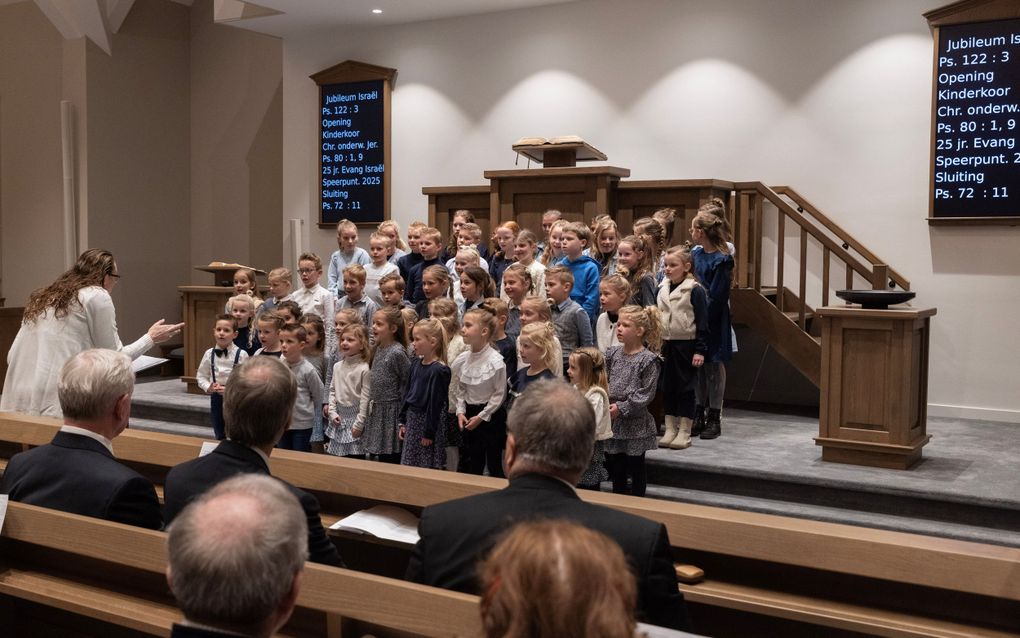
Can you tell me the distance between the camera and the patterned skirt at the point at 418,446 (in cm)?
479

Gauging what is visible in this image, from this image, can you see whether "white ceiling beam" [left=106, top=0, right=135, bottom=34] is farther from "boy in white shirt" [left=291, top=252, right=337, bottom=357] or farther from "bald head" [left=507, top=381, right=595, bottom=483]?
"bald head" [left=507, top=381, right=595, bottom=483]

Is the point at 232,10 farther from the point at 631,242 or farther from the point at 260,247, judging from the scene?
the point at 631,242

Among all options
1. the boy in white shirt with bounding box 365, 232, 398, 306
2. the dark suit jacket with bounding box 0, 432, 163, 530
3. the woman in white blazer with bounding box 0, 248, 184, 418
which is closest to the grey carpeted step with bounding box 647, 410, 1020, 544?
the boy in white shirt with bounding box 365, 232, 398, 306

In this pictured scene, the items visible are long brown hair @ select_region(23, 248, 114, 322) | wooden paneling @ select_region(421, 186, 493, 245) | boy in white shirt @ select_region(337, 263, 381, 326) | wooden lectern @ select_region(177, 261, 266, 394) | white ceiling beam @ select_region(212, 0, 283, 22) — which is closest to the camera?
long brown hair @ select_region(23, 248, 114, 322)

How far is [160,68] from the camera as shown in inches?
431

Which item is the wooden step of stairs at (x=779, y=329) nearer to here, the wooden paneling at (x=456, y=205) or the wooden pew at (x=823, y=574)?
the wooden paneling at (x=456, y=205)

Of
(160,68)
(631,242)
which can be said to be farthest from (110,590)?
(160,68)

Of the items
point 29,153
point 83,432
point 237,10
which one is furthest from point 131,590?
point 29,153

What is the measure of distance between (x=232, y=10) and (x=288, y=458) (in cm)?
668

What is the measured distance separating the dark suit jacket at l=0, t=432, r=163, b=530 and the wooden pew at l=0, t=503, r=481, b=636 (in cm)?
9

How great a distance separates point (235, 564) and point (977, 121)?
6.36m

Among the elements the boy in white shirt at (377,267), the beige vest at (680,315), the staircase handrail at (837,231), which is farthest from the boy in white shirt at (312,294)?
the staircase handrail at (837,231)

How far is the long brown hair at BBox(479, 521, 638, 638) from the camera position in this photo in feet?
3.62

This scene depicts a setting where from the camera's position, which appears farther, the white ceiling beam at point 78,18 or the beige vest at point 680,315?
the white ceiling beam at point 78,18
